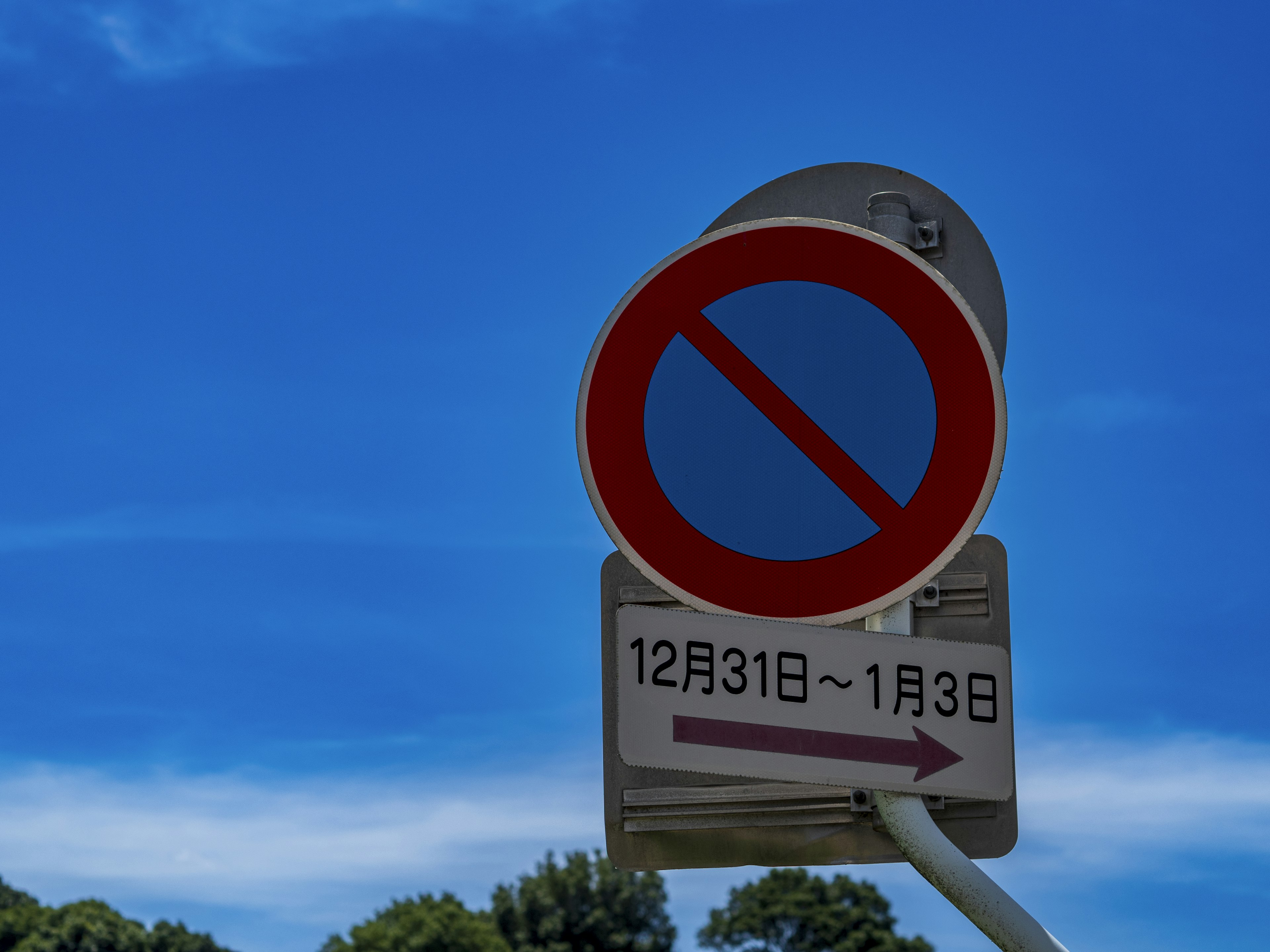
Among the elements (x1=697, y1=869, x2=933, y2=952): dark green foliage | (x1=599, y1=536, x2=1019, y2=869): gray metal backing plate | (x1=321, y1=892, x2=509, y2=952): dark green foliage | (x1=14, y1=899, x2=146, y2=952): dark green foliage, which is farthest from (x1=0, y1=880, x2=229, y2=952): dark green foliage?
(x1=599, y1=536, x2=1019, y2=869): gray metal backing plate

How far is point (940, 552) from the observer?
1.80 metres

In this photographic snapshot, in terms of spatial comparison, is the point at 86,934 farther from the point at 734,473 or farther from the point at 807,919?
the point at 734,473

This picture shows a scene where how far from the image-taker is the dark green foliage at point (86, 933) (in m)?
50.6

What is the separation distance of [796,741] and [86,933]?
5534 cm

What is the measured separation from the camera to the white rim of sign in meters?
1.79

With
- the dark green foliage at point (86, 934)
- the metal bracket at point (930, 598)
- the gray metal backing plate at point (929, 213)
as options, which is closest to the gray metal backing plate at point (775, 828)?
the metal bracket at point (930, 598)

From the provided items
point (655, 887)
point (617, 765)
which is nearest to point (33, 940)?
point (655, 887)

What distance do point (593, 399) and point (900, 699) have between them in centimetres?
60

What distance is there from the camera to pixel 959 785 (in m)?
1.69

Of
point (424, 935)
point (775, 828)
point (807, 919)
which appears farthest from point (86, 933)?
point (775, 828)

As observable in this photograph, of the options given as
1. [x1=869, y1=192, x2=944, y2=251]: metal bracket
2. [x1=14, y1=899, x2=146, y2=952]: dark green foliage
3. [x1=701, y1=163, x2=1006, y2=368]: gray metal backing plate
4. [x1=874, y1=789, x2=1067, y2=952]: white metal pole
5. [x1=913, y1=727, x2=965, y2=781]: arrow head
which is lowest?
[x1=14, y1=899, x2=146, y2=952]: dark green foliage

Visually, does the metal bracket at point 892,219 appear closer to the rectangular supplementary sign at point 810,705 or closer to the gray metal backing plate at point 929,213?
the gray metal backing plate at point 929,213

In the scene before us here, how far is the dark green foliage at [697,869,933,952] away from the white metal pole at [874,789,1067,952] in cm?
4994

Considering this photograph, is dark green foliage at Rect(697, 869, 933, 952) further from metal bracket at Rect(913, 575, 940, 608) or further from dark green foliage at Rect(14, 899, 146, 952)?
metal bracket at Rect(913, 575, 940, 608)
